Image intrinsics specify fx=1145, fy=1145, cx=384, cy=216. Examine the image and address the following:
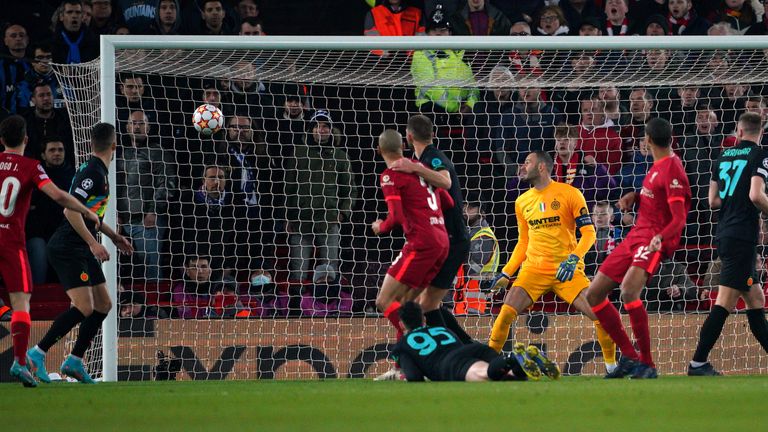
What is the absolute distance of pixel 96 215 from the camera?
8.22 metres

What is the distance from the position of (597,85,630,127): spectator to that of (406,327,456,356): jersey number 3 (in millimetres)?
5191

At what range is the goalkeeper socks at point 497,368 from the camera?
7.29m

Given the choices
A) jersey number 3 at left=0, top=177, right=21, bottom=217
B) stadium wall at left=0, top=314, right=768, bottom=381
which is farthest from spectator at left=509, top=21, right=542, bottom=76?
jersey number 3 at left=0, top=177, right=21, bottom=217

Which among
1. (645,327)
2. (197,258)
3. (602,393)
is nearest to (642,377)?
(645,327)

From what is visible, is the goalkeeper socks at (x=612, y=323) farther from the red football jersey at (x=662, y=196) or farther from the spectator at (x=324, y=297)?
the spectator at (x=324, y=297)

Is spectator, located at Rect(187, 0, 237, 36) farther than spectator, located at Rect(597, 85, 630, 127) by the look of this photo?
Yes

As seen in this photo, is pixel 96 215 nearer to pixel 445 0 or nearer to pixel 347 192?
pixel 347 192

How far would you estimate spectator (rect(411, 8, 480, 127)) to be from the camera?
11422mm

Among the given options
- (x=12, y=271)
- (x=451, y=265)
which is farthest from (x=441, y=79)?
Result: (x=12, y=271)

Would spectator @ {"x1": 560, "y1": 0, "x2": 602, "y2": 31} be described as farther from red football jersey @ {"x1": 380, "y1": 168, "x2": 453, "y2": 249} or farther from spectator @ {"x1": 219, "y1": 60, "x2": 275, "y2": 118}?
red football jersey @ {"x1": 380, "y1": 168, "x2": 453, "y2": 249}

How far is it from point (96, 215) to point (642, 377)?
4130 millimetres

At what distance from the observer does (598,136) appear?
12148 mm

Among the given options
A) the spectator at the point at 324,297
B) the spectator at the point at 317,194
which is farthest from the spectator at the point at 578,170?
the spectator at the point at 324,297

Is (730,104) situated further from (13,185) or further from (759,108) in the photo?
(13,185)
